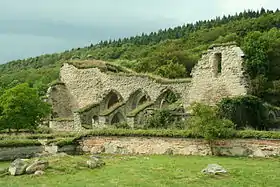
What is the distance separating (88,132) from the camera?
22062mm

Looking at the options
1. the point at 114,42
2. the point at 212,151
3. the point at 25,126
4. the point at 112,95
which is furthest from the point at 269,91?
the point at 114,42

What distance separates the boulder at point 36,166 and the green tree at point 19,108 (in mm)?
15929

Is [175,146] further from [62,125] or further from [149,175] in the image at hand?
[62,125]

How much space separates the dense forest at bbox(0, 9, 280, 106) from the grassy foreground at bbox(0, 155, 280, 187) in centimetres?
1871

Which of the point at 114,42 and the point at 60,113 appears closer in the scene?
the point at 60,113

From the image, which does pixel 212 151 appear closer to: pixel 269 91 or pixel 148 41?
pixel 269 91

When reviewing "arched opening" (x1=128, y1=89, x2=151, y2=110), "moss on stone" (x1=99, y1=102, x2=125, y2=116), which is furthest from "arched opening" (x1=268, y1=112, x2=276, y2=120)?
"moss on stone" (x1=99, y1=102, x2=125, y2=116)

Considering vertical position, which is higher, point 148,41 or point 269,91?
point 148,41

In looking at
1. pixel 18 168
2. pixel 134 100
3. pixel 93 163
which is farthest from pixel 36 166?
pixel 134 100

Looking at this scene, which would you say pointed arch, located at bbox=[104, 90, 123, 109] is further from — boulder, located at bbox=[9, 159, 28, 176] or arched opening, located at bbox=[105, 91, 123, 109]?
boulder, located at bbox=[9, 159, 28, 176]

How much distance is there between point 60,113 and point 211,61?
55.8ft

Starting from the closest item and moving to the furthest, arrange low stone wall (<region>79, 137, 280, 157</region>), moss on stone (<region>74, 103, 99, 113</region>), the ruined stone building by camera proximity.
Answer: low stone wall (<region>79, 137, 280, 157</region>), the ruined stone building, moss on stone (<region>74, 103, 99, 113</region>)

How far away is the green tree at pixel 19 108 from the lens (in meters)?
28.9

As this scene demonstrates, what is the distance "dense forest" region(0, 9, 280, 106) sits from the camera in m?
53.7
